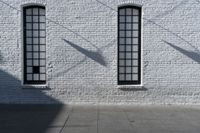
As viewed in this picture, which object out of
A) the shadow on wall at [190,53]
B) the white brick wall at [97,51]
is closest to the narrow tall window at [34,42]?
the white brick wall at [97,51]

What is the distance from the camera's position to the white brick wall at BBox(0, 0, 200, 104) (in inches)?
582

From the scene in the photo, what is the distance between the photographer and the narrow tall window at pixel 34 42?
15.0m

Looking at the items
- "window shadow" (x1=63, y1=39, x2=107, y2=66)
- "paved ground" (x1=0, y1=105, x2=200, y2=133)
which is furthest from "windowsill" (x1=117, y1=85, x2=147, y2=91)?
"window shadow" (x1=63, y1=39, x2=107, y2=66)

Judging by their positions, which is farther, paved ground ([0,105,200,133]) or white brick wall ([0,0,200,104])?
white brick wall ([0,0,200,104])

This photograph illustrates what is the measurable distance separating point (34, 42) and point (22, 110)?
3037mm

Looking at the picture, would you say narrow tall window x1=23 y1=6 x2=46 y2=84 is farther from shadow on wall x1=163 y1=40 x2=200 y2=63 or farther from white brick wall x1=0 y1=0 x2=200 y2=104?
shadow on wall x1=163 y1=40 x2=200 y2=63

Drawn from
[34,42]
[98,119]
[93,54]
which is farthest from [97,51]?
[98,119]

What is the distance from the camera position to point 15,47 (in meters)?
14.9

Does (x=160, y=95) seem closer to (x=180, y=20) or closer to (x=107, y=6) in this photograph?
(x=180, y=20)

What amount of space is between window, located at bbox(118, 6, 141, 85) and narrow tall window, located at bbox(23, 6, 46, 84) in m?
3.16

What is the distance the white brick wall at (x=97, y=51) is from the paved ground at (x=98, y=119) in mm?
636

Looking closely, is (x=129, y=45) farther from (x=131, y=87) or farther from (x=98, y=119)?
(x=98, y=119)

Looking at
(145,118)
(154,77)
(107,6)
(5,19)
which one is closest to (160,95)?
(154,77)

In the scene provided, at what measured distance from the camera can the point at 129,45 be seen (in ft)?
49.4
